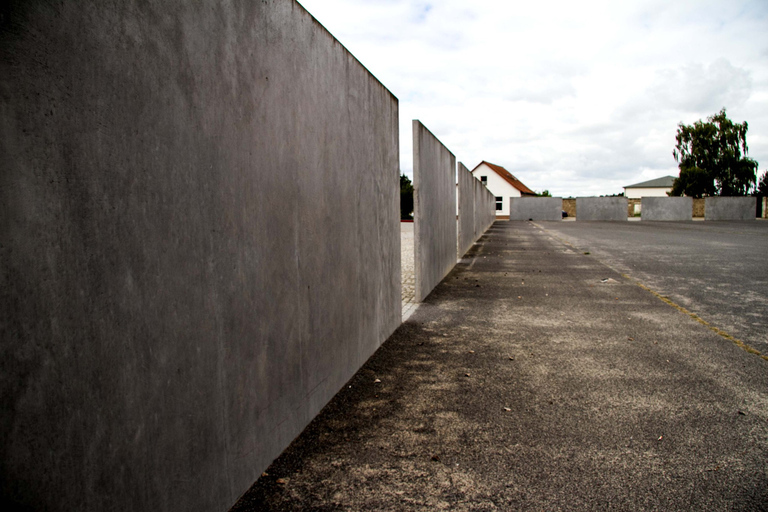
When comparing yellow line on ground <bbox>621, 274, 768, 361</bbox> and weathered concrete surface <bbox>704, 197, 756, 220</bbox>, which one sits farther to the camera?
weathered concrete surface <bbox>704, 197, 756, 220</bbox>

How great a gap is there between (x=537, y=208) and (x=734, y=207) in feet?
57.4

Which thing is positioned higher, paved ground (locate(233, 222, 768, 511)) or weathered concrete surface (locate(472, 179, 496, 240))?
weathered concrete surface (locate(472, 179, 496, 240))

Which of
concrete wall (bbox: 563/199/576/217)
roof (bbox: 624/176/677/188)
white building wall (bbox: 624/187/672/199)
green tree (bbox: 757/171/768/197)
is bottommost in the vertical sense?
concrete wall (bbox: 563/199/576/217)

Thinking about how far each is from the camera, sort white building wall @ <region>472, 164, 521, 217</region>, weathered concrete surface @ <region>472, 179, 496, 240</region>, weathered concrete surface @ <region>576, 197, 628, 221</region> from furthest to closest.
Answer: white building wall @ <region>472, 164, 521, 217</region> → weathered concrete surface @ <region>576, 197, 628, 221</region> → weathered concrete surface @ <region>472, 179, 496, 240</region>

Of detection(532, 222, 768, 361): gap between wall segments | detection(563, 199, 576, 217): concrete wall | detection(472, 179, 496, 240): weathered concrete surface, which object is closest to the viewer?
detection(532, 222, 768, 361): gap between wall segments

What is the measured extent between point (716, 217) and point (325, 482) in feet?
178

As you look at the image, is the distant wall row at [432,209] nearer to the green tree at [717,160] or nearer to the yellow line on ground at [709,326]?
the yellow line on ground at [709,326]

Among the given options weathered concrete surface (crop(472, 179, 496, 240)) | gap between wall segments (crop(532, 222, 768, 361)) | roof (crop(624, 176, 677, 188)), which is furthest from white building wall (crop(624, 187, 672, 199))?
gap between wall segments (crop(532, 222, 768, 361))

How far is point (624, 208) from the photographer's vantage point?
4922cm

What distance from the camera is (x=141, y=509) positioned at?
1.73 metres

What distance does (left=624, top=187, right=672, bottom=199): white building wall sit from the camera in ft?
323

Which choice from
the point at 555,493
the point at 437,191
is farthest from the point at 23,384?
the point at 437,191

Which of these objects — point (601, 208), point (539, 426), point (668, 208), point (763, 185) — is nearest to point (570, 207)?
point (601, 208)

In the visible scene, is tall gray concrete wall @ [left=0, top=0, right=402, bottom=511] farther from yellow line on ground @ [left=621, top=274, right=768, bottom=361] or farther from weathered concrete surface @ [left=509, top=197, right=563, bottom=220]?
weathered concrete surface @ [left=509, top=197, right=563, bottom=220]
